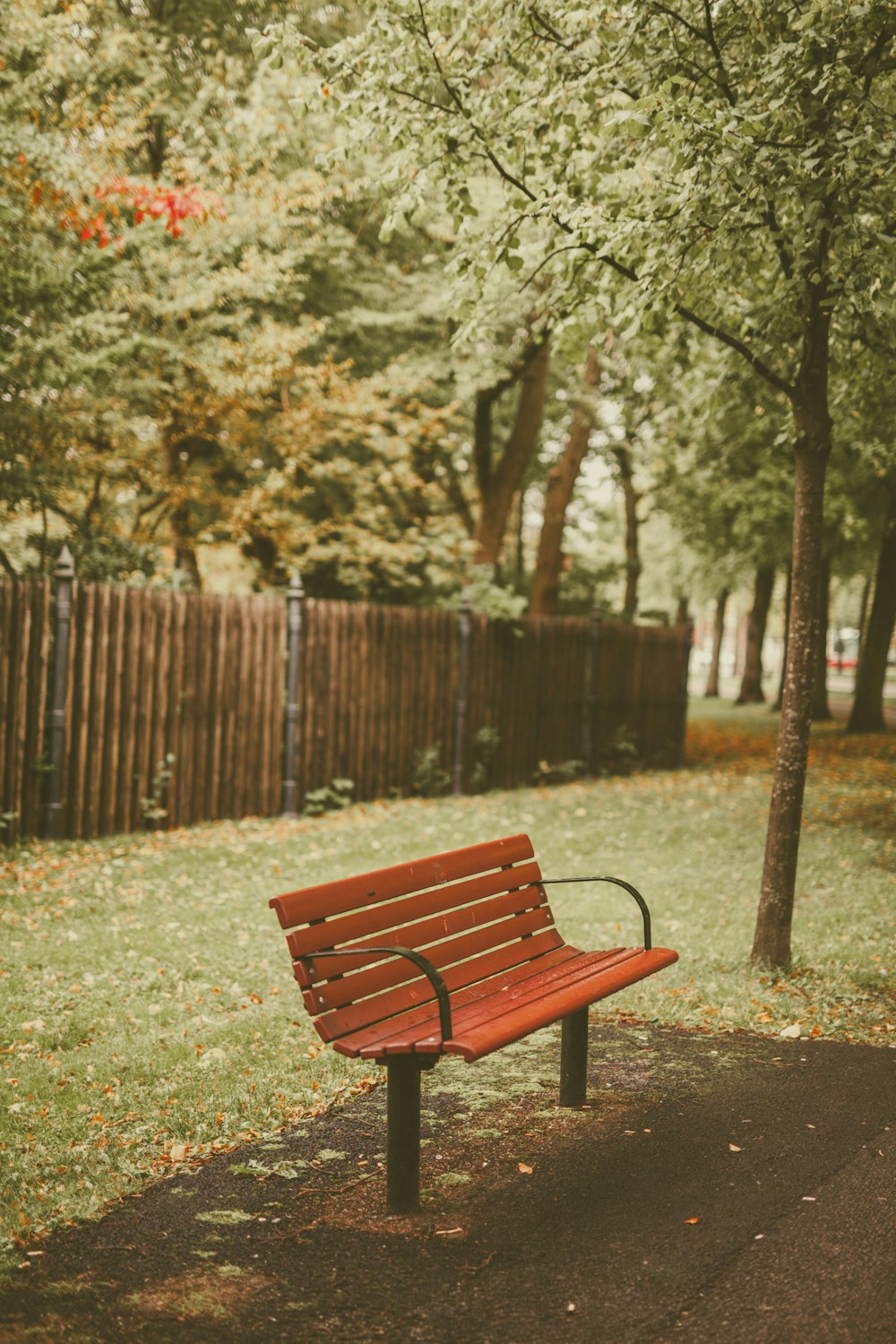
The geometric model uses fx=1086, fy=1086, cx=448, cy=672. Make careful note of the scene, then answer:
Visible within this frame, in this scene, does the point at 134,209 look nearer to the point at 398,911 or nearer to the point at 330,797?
the point at 330,797

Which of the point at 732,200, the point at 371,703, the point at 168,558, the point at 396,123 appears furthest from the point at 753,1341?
the point at 168,558

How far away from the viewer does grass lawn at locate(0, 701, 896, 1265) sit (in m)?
4.03

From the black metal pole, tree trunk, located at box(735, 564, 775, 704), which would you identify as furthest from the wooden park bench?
tree trunk, located at box(735, 564, 775, 704)

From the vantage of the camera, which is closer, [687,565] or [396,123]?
[396,123]

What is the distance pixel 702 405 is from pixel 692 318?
3.31m

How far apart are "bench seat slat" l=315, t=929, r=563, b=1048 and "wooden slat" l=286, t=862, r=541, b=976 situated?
5.9 inches

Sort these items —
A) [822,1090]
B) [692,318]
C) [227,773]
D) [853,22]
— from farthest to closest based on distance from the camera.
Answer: [227,773], [692,318], [853,22], [822,1090]

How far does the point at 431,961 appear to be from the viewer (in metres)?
4.03

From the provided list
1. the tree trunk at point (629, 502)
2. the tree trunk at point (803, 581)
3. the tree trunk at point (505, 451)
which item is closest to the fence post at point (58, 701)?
the tree trunk at point (803, 581)

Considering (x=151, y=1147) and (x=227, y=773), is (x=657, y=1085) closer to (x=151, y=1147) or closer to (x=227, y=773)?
(x=151, y=1147)

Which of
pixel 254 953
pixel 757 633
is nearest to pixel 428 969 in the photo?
pixel 254 953

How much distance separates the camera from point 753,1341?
2.72 m

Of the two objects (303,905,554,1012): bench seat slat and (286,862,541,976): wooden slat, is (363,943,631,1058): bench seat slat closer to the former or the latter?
(303,905,554,1012): bench seat slat

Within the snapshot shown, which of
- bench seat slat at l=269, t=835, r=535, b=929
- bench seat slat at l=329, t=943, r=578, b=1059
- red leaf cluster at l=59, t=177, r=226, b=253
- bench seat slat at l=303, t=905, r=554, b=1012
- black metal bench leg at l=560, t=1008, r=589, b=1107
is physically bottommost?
black metal bench leg at l=560, t=1008, r=589, b=1107
